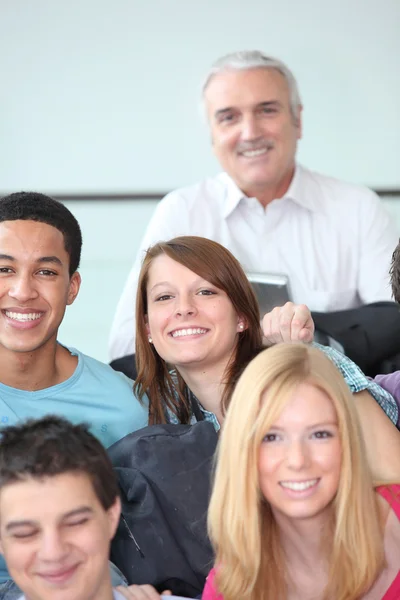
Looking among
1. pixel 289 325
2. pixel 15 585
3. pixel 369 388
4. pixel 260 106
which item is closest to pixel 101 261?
pixel 260 106

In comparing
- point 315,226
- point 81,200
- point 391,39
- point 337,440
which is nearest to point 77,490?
point 337,440

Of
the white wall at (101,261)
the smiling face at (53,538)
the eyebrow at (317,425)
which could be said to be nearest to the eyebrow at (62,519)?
the smiling face at (53,538)

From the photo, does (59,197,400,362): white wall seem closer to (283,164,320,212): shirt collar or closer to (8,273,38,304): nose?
(283,164,320,212): shirt collar

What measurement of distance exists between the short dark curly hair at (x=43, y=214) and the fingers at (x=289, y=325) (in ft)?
1.33

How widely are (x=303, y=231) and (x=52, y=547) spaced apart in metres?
1.56

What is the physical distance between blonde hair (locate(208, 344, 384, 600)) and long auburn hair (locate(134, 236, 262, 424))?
0.38 metres

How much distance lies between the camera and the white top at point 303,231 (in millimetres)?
2543

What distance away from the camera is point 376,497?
138 centimetres

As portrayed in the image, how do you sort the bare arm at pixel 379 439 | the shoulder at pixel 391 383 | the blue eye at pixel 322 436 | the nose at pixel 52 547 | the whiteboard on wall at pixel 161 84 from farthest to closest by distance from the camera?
the whiteboard on wall at pixel 161 84 < the shoulder at pixel 391 383 < the bare arm at pixel 379 439 < the blue eye at pixel 322 436 < the nose at pixel 52 547

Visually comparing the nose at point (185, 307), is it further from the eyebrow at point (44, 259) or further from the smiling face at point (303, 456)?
the smiling face at point (303, 456)

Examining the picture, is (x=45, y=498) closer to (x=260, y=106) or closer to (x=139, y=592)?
(x=139, y=592)

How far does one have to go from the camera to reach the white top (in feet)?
8.34

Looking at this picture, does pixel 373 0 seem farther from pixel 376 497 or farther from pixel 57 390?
pixel 376 497

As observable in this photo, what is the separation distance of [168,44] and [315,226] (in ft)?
3.88
